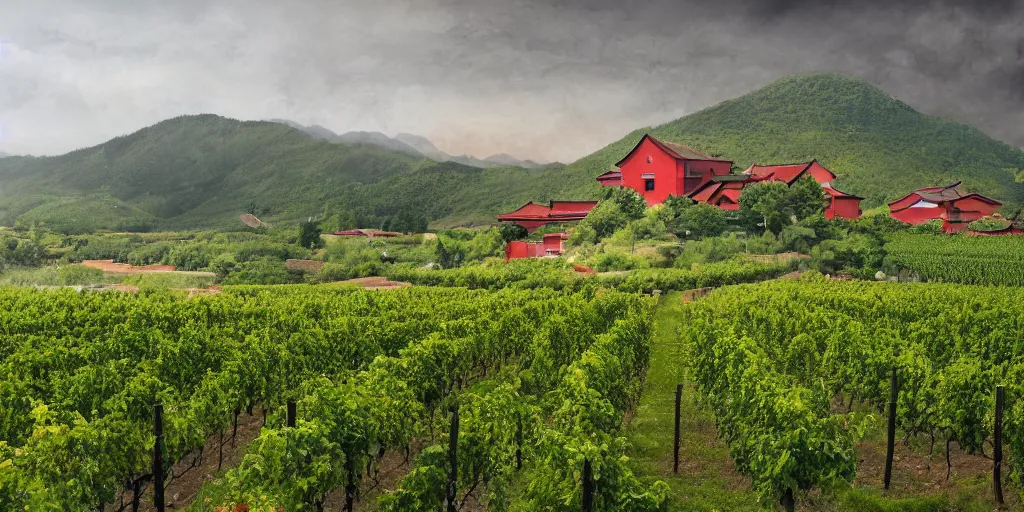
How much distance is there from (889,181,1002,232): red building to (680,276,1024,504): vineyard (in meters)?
43.2

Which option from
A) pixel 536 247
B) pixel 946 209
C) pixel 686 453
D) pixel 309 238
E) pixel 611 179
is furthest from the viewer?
pixel 309 238

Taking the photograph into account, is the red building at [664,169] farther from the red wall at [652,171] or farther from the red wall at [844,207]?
the red wall at [844,207]

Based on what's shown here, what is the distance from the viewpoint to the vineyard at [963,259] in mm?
35500

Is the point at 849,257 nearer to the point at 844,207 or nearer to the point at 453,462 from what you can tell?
the point at 844,207

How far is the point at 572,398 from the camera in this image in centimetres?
1002

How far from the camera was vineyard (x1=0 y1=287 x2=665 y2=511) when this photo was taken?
768cm

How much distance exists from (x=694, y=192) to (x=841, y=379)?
43.0 metres

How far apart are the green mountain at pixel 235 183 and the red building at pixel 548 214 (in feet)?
72.9

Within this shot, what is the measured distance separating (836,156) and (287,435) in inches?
3715

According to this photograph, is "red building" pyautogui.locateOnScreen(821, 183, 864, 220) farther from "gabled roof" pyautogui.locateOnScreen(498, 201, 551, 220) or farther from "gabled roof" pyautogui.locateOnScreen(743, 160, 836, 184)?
"gabled roof" pyautogui.locateOnScreen(498, 201, 551, 220)

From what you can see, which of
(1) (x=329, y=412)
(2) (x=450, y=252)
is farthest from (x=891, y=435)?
(2) (x=450, y=252)

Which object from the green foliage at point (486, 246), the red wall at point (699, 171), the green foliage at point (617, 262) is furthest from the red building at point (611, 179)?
the green foliage at point (617, 262)

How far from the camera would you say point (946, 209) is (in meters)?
61.3

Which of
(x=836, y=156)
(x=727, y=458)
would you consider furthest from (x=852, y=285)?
(x=836, y=156)
